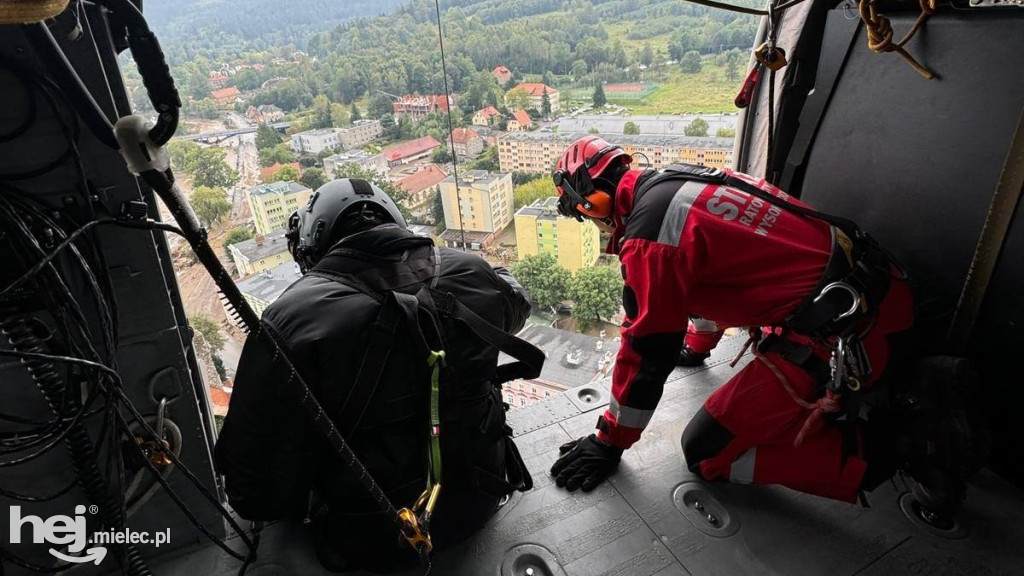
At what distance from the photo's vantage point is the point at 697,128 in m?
3.19

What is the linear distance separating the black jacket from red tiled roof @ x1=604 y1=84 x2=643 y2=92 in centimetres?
178

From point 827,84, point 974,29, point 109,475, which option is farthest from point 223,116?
point 974,29

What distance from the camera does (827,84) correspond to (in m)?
2.58

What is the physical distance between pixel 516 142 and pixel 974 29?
1931 mm

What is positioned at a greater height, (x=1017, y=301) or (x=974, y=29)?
(x=974, y=29)

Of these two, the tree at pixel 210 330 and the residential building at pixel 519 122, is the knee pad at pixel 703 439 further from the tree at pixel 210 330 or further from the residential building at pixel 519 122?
the tree at pixel 210 330

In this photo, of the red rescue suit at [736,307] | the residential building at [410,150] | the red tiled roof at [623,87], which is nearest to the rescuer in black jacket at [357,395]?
the red rescue suit at [736,307]

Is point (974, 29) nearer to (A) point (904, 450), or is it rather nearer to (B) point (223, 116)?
(A) point (904, 450)

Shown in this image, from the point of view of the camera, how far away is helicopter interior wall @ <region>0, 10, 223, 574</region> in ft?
4.21

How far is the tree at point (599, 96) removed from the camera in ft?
10.0

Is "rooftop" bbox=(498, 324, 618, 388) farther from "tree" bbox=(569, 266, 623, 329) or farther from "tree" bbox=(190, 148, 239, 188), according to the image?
"tree" bbox=(190, 148, 239, 188)

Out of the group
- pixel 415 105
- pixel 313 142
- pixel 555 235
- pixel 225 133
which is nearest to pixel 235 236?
pixel 225 133

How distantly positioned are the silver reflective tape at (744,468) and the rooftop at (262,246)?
6.78ft

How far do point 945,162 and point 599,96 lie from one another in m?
1.65
